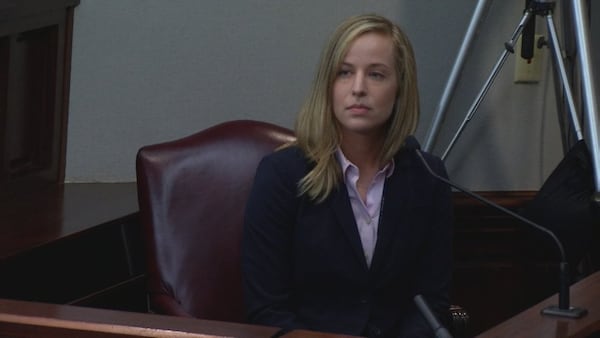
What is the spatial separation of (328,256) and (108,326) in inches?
29.8

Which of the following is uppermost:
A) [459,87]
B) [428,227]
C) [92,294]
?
[459,87]

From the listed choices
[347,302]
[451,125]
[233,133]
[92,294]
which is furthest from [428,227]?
[451,125]

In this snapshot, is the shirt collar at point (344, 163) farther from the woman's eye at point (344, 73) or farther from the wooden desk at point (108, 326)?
the wooden desk at point (108, 326)

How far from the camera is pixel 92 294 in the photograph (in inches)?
110

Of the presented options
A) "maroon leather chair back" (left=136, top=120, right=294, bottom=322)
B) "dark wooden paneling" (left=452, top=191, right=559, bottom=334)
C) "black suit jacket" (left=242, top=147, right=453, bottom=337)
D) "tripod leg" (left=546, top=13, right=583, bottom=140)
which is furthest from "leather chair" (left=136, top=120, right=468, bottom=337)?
"dark wooden paneling" (left=452, top=191, right=559, bottom=334)

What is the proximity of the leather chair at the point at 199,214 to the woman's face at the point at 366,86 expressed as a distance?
0.29 metres

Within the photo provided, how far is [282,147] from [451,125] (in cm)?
111

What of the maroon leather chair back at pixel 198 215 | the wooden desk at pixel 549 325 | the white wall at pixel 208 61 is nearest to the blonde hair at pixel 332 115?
the maroon leather chair back at pixel 198 215

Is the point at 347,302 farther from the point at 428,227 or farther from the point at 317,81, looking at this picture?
the point at 317,81

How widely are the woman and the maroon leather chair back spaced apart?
21 centimetres

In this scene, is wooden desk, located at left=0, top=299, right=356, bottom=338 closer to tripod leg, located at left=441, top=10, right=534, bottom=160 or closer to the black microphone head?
the black microphone head

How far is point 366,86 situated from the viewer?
2.38 m

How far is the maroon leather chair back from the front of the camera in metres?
2.60

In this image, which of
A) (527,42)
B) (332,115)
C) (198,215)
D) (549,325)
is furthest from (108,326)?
(527,42)
